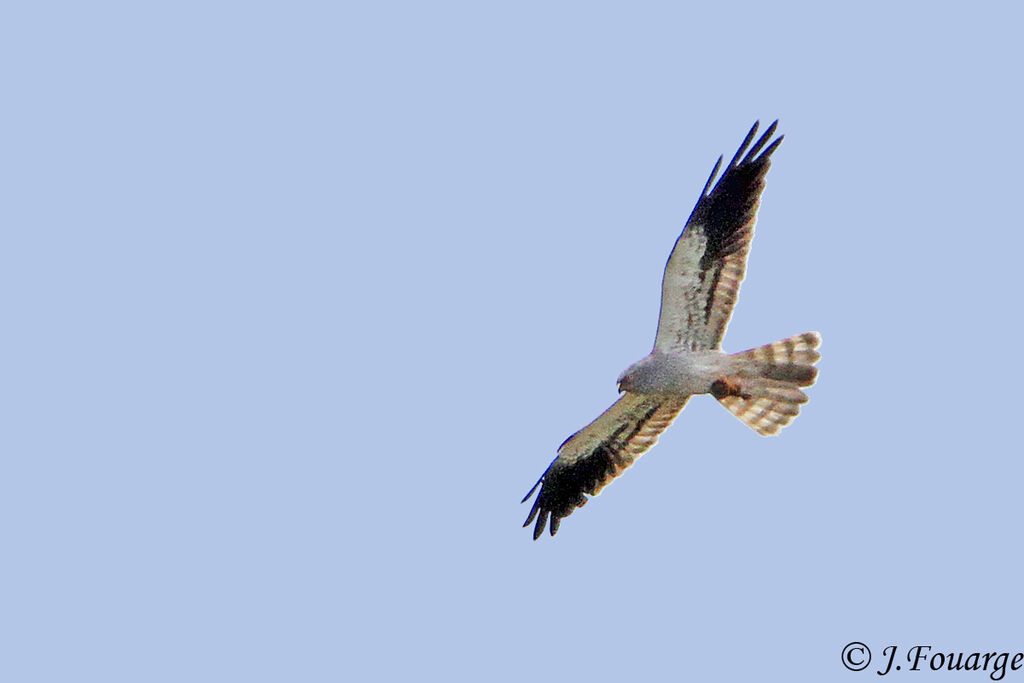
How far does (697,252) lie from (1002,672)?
11.8 feet

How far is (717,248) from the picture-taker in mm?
11039

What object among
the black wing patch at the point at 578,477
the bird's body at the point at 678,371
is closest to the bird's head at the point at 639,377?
the bird's body at the point at 678,371

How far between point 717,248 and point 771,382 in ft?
3.48

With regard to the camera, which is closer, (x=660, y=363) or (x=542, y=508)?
(x=660, y=363)

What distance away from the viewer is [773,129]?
429 inches

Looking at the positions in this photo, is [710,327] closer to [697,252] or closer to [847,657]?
[697,252]

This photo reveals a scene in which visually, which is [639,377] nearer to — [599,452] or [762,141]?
[599,452]

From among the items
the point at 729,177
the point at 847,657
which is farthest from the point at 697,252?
the point at 847,657

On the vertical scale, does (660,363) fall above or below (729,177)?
below

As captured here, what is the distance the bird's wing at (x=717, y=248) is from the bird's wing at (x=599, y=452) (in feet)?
3.16

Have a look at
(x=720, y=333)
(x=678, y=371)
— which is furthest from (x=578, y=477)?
(x=720, y=333)

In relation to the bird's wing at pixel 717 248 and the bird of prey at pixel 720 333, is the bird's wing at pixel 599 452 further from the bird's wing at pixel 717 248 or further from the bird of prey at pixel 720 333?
the bird's wing at pixel 717 248

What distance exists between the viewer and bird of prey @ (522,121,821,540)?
1098 centimetres

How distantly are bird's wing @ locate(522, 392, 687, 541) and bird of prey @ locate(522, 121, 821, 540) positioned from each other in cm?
44
